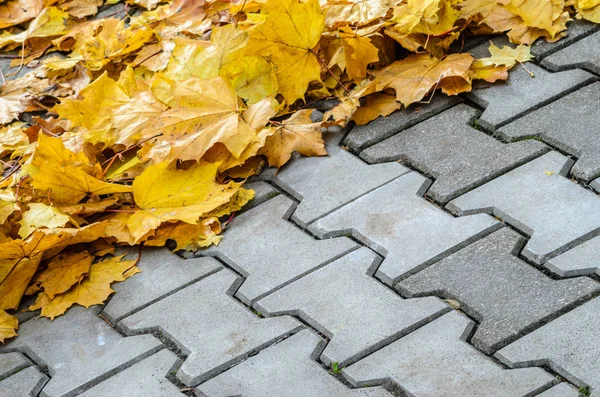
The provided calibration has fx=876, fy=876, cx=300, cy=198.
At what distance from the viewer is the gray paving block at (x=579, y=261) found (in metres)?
2.03

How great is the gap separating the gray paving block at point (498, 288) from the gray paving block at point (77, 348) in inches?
26.6

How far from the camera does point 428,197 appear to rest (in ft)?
7.81

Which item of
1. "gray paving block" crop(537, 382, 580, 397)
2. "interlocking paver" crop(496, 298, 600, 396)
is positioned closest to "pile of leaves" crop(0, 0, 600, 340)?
"interlocking paver" crop(496, 298, 600, 396)

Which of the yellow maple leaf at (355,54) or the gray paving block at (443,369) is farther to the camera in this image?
the yellow maple leaf at (355,54)

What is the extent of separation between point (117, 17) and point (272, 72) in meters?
1.13

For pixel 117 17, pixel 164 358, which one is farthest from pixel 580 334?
pixel 117 17

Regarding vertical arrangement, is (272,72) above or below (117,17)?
above

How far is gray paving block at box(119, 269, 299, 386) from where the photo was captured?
2.02 metres

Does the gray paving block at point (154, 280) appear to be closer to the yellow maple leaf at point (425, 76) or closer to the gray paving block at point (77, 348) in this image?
the gray paving block at point (77, 348)

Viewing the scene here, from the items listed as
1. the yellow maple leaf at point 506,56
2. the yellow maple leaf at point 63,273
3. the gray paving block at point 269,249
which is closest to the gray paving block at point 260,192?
the gray paving block at point 269,249

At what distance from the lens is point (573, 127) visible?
97.9 inches

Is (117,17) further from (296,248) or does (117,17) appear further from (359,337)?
(359,337)

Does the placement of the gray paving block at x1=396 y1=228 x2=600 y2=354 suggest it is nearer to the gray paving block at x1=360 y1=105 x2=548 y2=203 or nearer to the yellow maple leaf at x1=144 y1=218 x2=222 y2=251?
the gray paving block at x1=360 y1=105 x2=548 y2=203

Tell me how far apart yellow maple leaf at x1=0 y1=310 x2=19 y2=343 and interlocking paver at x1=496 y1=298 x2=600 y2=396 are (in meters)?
1.21
